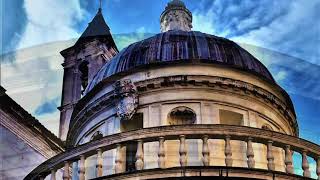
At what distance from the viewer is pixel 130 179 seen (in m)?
16.4

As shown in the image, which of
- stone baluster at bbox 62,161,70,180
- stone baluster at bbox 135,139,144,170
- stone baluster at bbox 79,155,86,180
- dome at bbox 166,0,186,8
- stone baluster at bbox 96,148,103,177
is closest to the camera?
stone baluster at bbox 135,139,144,170

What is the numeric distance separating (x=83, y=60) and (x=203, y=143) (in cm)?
3211

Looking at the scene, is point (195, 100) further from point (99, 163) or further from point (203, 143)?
point (99, 163)

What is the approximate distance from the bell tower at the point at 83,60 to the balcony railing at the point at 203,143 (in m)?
28.0

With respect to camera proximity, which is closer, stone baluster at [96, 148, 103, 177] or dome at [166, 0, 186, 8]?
stone baluster at [96, 148, 103, 177]

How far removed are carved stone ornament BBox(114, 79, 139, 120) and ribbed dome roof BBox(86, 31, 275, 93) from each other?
1141mm

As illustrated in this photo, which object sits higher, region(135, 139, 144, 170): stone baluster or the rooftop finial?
the rooftop finial

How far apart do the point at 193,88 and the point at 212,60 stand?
1.33m

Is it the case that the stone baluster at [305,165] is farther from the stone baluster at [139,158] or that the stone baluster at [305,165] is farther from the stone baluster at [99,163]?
the stone baluster at [99,163]

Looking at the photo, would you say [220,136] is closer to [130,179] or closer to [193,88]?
[130,179]

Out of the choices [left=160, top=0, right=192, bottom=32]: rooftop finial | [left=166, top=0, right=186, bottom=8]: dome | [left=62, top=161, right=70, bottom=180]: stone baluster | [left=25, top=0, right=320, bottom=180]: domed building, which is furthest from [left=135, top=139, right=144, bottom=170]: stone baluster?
[left=166, top=0, right=186, bottom=8]: dome

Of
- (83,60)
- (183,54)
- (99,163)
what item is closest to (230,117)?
(183,54)

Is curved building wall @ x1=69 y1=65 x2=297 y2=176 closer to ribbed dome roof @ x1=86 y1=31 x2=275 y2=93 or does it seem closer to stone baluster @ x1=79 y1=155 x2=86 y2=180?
ribbed dome roof @ x1=86 y1=31 x2=275 y2=93

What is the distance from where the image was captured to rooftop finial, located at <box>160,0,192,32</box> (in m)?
31.1
